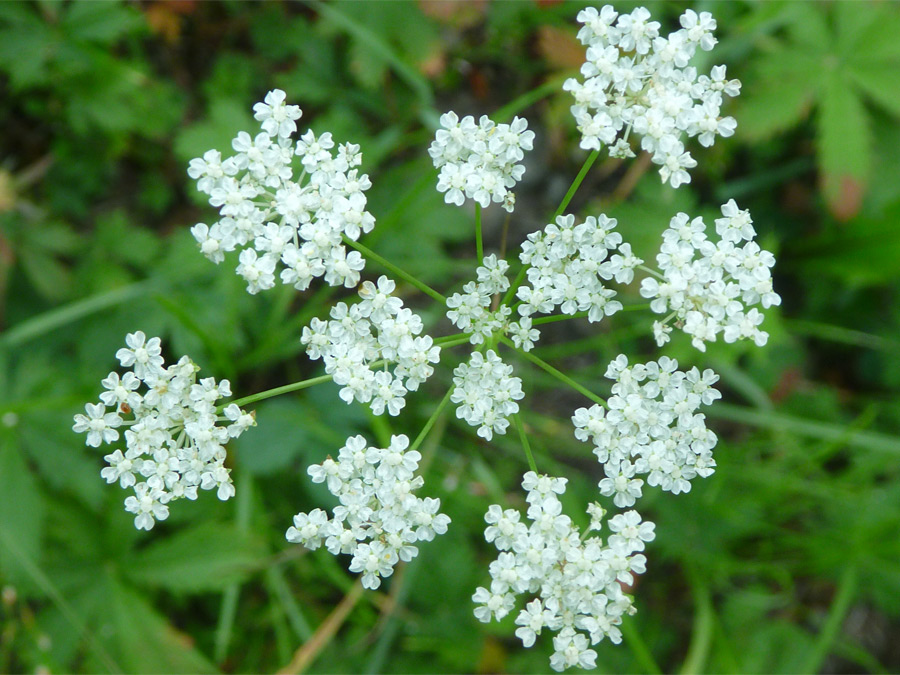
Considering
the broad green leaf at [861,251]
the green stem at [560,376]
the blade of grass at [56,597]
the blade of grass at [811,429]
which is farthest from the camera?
the broad green leaf at [861,251]

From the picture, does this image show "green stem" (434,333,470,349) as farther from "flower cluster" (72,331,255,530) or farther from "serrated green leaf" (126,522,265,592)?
"serrated green leaf" (126,522,265,592)

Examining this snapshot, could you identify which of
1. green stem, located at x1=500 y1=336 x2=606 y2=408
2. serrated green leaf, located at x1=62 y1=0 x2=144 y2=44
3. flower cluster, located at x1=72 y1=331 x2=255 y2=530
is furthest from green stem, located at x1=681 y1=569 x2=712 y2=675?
serrated green leaf, located at x1=62 y1=0 x2=144 y2=44

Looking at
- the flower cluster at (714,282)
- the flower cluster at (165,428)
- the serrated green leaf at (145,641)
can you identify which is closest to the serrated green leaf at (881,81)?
the flower cluster at (714,282)

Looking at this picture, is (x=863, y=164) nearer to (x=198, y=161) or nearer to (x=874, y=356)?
(x=874, y=356)

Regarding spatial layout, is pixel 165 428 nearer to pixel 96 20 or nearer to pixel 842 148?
pixel 96 20

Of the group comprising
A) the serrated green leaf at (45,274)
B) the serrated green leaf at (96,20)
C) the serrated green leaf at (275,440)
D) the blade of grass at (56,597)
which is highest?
the serrated green leaf at (96,20)

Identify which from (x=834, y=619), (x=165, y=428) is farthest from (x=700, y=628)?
(x=165, y=428)

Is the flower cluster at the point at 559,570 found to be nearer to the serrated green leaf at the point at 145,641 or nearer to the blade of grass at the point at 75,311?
the serrated green leaf at the point at 145,641
